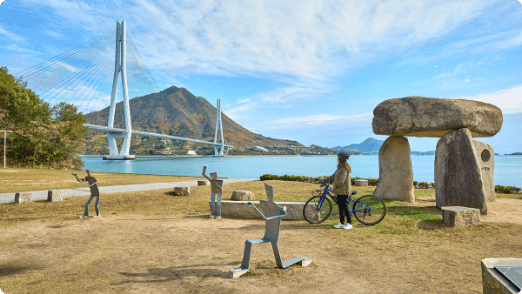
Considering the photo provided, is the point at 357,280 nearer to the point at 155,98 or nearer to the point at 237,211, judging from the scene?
the point at 237,211

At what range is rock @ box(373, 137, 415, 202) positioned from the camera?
876cm

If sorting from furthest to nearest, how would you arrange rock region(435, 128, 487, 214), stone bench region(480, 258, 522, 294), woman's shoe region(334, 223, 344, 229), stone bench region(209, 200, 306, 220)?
rock region(435, 128, 487, 214) < stone bench region(209, 200, 306, 220) < woman's shoe region(334, 223, 344, 229) < stone bench region(480, 258, 522, 294)

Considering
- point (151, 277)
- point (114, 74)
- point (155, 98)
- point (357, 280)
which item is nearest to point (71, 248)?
point (151, 277)

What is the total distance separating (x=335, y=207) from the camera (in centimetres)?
799

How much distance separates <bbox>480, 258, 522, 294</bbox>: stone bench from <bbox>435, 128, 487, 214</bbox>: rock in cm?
558

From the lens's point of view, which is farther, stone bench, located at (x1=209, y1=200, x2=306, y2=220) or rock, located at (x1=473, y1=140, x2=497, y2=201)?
rock, located at (x1=473, y1=140, x2=497, y2=201)

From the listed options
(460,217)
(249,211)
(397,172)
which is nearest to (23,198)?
(249,211)

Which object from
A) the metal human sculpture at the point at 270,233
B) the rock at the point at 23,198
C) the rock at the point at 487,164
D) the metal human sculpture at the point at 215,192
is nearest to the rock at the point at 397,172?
the rock at the point at 487,164

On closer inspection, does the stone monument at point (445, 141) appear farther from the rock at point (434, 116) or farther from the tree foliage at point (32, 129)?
the tree foliage at point (32, 129)

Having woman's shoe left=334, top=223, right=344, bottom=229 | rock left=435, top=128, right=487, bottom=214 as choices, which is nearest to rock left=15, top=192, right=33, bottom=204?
woman's shoe left=334, top=223, right=344, bottom=229

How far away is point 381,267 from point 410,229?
93.2 inches

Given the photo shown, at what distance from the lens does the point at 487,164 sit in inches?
361

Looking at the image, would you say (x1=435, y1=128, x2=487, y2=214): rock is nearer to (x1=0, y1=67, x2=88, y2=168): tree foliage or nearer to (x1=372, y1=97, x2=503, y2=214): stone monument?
(x1=372, y1=97, x2=503, y2=214): stone monument

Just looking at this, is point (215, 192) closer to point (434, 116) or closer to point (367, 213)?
point (367, 213)
